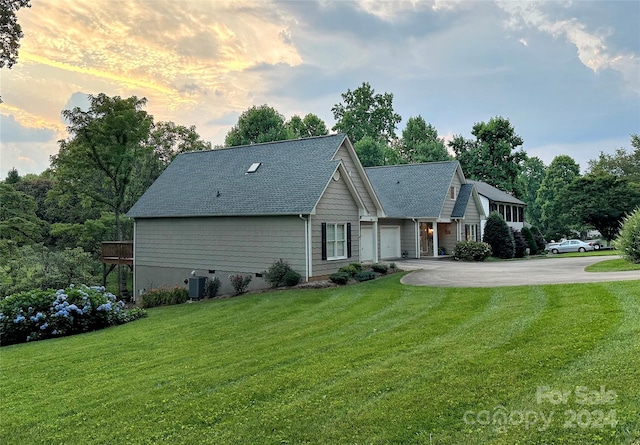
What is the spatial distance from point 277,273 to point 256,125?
37635 mm

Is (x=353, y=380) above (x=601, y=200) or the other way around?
the other way around

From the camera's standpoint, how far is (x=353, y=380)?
5.44 m

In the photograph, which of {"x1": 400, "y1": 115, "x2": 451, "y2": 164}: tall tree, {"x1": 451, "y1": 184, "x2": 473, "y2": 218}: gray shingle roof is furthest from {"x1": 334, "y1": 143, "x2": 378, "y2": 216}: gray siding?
{"x1": 400, "y1": 115, "x2": 451, "y2": 164}: tall tree

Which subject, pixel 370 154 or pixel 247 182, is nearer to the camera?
pixel 247 182

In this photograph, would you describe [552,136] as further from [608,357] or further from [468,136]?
[608,357]

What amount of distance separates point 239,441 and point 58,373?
15.1 feet

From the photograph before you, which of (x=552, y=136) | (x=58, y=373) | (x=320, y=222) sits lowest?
(x=58, y=373)

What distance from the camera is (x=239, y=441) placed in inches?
162

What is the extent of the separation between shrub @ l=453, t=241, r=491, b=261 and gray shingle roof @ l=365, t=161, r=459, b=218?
2459 mm

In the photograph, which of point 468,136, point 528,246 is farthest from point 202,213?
point 468,136

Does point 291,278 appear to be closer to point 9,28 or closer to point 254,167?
point 254,167

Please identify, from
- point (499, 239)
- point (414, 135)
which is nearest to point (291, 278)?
point (499, 239)

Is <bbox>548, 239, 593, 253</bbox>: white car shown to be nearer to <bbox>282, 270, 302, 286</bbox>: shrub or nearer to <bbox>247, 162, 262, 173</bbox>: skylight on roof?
<bbox>247, 162, 262, 173</bbox>: skylight on roof

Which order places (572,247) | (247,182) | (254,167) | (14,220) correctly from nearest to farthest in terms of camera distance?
(247,182)
(254,167)
(14,220)
(572,247)
